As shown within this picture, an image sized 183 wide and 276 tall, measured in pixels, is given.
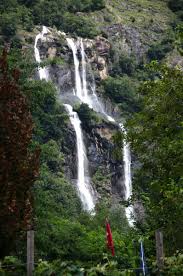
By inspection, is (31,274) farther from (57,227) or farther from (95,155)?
(95,155)

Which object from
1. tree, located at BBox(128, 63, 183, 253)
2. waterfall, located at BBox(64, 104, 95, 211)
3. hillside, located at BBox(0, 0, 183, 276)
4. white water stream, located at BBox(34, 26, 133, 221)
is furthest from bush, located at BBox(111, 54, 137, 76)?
tree, located at BBox(128, 63, 183, 253)

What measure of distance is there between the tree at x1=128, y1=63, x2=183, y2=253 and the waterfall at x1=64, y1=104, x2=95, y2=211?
37432 millimetres

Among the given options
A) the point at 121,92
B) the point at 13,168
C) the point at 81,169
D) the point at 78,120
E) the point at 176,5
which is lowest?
the point at 13,168

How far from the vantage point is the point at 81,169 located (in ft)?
187

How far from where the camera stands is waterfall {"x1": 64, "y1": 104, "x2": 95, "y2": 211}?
52.9m

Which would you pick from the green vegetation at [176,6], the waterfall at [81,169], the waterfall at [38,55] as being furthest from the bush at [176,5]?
the waterfall at [81,169]

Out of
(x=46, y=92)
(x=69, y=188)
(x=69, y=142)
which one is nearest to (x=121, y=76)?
(x=69, y=142)

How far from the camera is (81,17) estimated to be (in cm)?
8744

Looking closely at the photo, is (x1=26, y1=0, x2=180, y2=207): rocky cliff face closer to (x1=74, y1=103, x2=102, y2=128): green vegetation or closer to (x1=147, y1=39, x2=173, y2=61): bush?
(x1=74, y1=103, x2=102, y2=128): green vegetation

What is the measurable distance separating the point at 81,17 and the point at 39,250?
76763mm

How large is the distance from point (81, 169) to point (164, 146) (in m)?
44.6

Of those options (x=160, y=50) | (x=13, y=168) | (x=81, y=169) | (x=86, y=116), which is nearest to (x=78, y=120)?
(x=86, y=116)

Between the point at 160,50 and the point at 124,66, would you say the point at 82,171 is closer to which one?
the point at 124,66

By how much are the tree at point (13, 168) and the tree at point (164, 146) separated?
3.04m
